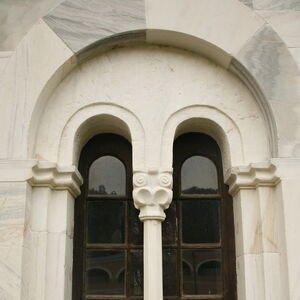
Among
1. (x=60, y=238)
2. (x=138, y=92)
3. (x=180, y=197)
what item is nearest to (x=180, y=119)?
(x=138, y=92)

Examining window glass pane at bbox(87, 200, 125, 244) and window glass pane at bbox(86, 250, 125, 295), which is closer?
window glass pane at bbox(86, 250, 125, 295)

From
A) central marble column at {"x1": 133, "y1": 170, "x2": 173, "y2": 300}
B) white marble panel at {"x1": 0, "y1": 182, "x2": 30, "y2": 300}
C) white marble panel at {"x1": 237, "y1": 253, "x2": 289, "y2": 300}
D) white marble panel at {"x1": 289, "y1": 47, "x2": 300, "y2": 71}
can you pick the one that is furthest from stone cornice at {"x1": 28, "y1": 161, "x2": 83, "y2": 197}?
white marble panel at {"x1": 289, "y1": 47, "x2": 300, "y2": 71}

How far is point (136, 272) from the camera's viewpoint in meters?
4.52

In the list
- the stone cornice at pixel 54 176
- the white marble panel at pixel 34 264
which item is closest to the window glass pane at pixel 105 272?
the white marble panel at pixel 34 264

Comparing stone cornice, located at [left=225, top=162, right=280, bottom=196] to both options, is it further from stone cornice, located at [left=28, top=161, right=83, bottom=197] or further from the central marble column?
stone cornice, located at [left=28, top=161, right=83, bottom=197]

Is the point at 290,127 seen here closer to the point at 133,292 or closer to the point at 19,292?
the point at 133,292

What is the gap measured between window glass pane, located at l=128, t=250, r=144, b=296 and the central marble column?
398 millimetres

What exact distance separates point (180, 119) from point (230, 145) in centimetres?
48

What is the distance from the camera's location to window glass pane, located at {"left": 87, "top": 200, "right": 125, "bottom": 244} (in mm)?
4602

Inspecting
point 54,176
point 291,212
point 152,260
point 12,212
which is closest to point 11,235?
point 12,212

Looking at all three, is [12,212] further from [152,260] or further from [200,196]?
[200,196]

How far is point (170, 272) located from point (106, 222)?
71cm

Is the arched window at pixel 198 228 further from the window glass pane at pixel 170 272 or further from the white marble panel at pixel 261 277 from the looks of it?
the white marble panel at pixel 261 277

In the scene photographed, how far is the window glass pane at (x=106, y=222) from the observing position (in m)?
4.60
